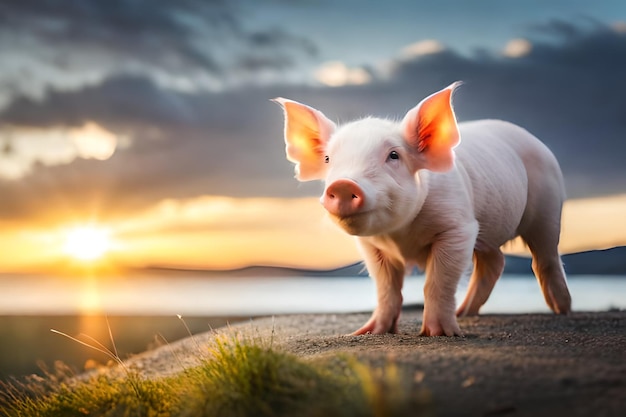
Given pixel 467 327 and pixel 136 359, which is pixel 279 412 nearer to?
pixel 467 327

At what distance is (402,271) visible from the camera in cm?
669

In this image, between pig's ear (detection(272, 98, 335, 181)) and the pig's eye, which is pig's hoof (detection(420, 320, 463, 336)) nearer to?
the pig's eye

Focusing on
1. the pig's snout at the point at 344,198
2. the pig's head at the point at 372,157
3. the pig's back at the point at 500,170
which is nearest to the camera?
the pig's snout at the point at 344,198

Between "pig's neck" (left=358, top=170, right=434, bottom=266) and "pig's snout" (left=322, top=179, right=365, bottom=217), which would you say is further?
"pig's neck" (left=358, top=170, right=434, bottom=266)

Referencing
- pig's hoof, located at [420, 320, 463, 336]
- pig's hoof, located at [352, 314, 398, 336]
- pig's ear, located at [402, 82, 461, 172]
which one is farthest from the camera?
pig's hoof, located at [352, 314, 398, 336]

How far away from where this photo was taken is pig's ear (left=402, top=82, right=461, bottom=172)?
19.2 ft

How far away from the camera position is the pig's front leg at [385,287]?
651 cm

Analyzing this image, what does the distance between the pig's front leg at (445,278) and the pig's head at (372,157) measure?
48 centimetres

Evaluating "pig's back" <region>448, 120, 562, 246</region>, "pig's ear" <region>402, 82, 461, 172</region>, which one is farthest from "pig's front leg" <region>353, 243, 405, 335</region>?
"pig's ear" <region>402, 82, 461, 172</region>

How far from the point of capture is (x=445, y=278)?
6.07 meters

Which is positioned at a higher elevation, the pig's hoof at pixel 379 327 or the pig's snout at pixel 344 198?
the pig's snout at pixel 344 198

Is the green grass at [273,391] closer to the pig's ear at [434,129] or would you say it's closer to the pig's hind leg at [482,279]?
the pig's ear at [434,129]

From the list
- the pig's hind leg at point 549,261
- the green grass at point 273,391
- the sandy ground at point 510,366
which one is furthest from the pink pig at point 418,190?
the green grass at point 273,391

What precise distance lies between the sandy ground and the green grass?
17 cm
